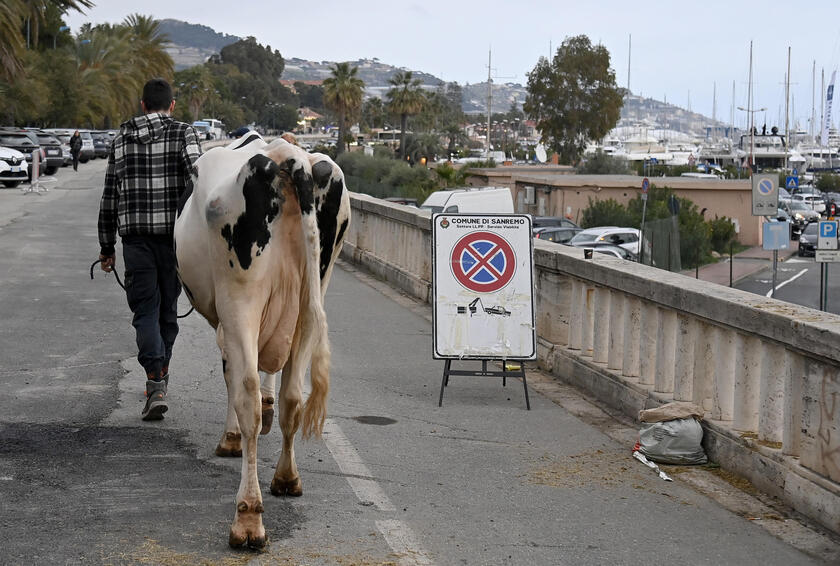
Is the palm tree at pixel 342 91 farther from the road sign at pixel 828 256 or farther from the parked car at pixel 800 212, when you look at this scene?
the road sign at pixel 828 256

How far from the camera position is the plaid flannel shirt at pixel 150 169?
7.67m

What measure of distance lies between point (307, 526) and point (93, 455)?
183 cm

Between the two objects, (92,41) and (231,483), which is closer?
(231,483)

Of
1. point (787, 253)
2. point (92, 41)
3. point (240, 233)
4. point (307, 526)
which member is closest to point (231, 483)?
point (307, 526)

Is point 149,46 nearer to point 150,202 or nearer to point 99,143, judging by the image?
point 99,143

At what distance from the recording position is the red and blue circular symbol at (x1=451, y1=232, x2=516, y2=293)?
9.56m

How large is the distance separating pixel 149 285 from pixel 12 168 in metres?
35.8

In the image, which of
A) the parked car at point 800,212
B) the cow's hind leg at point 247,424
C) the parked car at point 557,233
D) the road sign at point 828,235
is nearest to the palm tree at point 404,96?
the parked car at point 800,212

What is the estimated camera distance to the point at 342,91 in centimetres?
11812

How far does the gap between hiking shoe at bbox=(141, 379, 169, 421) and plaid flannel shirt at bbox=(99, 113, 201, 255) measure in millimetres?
1087

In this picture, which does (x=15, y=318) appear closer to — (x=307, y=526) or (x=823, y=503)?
(x=307, y=526)

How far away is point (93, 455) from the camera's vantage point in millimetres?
6941

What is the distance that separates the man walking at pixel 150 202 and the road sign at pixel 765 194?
26591 mm

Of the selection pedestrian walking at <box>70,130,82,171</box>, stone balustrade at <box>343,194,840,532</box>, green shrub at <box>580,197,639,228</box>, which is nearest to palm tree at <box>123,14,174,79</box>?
pedestrian walking at <box>70,130,82,171</box>
